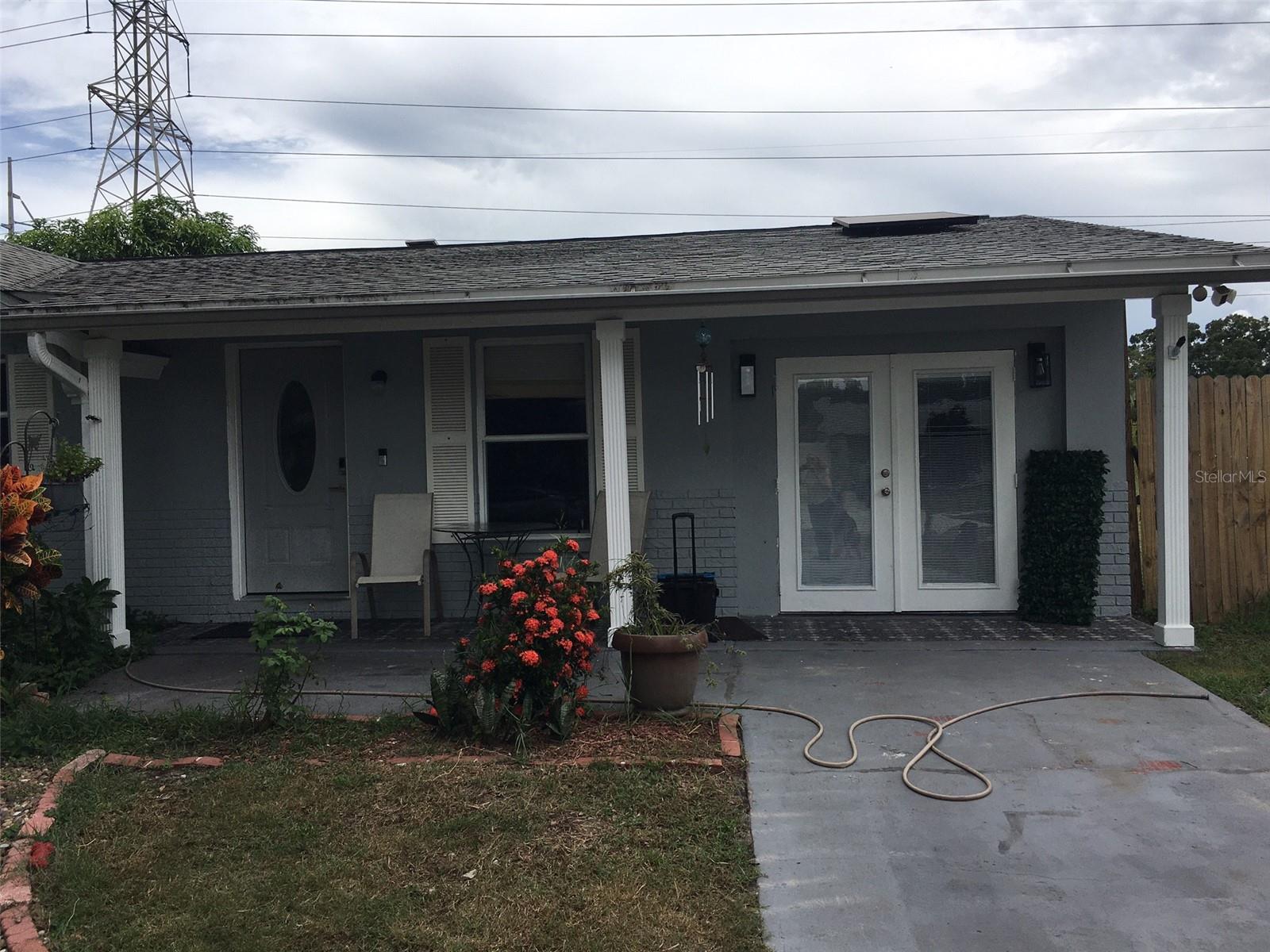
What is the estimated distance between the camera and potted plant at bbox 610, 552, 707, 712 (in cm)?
479

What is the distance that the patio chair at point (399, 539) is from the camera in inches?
293

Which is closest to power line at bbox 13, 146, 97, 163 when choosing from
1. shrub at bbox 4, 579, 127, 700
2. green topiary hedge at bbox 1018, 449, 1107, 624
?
shrub at bbox 4, 579, 127, 700

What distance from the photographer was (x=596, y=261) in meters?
7.09

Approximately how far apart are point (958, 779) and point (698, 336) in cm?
329

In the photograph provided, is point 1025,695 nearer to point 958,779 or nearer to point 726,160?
point 958,779

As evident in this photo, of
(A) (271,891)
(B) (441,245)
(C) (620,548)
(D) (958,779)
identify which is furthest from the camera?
(B) (441,245)

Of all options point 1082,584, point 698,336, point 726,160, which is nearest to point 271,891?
point 698,336

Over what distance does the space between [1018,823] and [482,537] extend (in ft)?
14.5

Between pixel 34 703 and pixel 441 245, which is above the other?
pixel 441 245

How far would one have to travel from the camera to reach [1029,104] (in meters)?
19.4

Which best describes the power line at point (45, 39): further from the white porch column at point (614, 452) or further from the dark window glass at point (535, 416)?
the white porch column at point (614, 452)

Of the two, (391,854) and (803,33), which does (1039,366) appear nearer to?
(391,854)

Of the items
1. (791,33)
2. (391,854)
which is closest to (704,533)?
(391,854)

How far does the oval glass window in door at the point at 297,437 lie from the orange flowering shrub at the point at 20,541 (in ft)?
8.85
